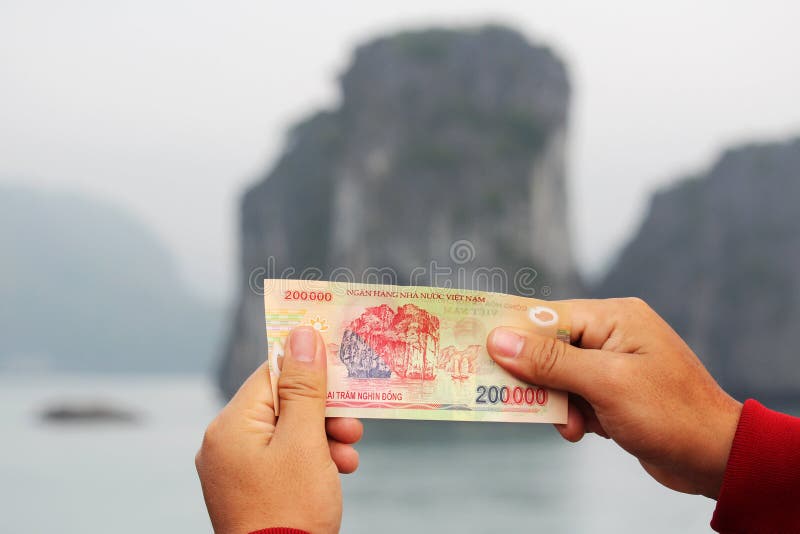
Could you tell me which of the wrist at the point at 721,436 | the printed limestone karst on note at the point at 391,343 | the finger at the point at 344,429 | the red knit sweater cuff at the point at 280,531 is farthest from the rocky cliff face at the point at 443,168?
the red knit sweater cuff at the point at 280,531

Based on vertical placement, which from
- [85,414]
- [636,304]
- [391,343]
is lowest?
[85,414]

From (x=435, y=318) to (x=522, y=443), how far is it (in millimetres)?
31839

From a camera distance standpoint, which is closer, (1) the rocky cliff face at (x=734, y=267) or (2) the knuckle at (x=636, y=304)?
(2) the knuckle at (x=636, y=304)

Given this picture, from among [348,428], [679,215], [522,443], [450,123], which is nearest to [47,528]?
[522,443]

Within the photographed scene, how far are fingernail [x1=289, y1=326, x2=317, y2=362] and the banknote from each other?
128 millimetres

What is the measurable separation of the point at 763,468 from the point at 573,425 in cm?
36

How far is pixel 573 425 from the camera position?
1676 mm

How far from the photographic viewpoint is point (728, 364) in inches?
1544

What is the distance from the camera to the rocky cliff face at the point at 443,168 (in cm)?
3362

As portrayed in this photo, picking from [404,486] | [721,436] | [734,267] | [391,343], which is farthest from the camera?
[734,267]

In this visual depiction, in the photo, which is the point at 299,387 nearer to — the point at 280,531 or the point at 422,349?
the point at 280,531

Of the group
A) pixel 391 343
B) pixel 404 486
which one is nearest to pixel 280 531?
pixel 391 343

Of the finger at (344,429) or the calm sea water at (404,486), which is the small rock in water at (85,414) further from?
the finger at (344,429)

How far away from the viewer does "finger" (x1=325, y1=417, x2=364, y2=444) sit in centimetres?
160
